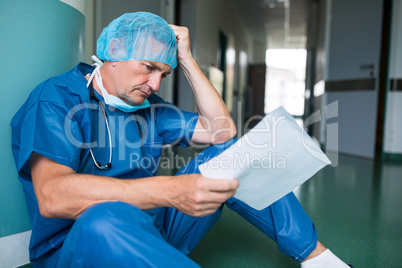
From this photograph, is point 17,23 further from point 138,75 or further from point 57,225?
point 57,225

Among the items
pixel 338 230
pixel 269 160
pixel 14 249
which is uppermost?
pixel 269 160

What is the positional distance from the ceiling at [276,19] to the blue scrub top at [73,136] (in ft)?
23.6

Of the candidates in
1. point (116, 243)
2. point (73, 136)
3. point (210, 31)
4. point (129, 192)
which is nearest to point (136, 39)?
point (73, 136)

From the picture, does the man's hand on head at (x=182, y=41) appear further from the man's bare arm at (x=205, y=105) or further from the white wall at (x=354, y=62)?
the white wall at (x=354, y=62)

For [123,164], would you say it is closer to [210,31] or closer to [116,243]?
[116,243]

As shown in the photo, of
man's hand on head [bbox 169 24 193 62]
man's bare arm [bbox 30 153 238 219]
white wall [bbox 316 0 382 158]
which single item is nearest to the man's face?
man's hand on head [bbox 169 24 193 62]

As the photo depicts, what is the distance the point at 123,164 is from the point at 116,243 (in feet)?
1.14

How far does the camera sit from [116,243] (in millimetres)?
604

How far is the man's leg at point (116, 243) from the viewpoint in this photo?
0.61 metres

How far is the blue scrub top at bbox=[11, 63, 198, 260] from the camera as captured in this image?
2.42 ft

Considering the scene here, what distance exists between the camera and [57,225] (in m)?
0.81

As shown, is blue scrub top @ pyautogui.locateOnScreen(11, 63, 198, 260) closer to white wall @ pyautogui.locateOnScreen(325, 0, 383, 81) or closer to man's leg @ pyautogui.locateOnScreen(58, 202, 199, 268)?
man's leg @ pyautogui.locateOnScreen(58, 202, 199, 268)

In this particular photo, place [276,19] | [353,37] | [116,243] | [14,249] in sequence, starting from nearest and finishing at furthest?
[116,243] < [14,249] < [353,37] < [276,19]

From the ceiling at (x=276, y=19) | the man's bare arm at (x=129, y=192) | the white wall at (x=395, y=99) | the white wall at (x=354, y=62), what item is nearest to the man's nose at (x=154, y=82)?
the man's bare arm at (x=129, y=192)
